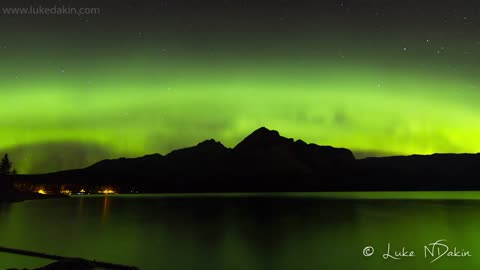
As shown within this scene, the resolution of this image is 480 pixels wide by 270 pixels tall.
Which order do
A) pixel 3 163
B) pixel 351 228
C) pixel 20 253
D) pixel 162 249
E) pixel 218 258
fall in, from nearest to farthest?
pixel 20 253 < pixel 218 258 < pixel 162 249 < pixel 351 228 < pixel 3 163

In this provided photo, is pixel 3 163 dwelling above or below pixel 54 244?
above

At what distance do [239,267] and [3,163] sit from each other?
520 ft

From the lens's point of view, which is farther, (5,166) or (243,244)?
(5,166)

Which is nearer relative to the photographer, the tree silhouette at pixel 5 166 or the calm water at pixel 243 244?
the calm water at pixel 243 244

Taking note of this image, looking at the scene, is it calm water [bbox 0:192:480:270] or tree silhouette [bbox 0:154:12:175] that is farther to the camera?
tree silhouette [bbox 0:154:12:175]

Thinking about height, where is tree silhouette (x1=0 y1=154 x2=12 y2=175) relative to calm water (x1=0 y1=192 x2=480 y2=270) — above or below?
above

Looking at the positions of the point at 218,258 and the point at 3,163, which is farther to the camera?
the point at 3,163

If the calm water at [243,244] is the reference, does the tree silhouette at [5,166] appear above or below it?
above

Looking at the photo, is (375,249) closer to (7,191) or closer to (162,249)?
(162,249)

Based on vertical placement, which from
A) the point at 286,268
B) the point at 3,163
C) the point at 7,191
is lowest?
the point at 286,268

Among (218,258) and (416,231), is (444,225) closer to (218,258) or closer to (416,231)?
(416,231)

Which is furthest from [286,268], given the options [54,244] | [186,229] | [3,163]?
[3,163]

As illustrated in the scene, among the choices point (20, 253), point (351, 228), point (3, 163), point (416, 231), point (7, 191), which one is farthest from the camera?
point (3, 163)

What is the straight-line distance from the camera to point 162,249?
39.0 meters
